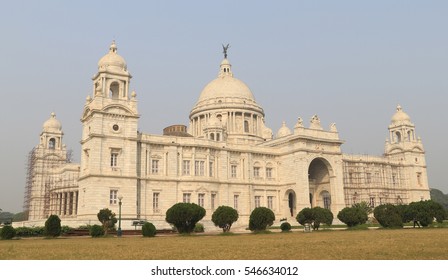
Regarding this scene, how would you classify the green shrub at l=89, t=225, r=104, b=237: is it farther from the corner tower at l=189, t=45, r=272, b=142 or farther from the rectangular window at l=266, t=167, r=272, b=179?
the corner tower at l=189, t=45, r=272, b=142

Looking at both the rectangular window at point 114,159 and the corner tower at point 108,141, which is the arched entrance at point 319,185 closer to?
the corner tower at point 108,141

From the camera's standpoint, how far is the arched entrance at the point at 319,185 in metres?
70.2

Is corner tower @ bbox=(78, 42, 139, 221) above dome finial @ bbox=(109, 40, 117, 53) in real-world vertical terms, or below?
below

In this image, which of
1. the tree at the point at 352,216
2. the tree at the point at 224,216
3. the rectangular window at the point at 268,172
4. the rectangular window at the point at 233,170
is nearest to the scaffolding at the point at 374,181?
the rectangular window at the point at 268,172

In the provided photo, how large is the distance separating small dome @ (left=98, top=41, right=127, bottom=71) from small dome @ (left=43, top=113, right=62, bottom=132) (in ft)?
99.2

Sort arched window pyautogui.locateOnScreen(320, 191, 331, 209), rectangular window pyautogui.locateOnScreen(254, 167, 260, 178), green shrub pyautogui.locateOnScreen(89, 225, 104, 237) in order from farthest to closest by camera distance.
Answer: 1. arched window pyautogui.locateOnScreen(320, 191, 331, 209)
2. rectangular window pyautogui.locateOnScreen(254, 167, 260, 178)
3. green shrub pyautogui.locateOnScreen(89, 225, 104, 237)

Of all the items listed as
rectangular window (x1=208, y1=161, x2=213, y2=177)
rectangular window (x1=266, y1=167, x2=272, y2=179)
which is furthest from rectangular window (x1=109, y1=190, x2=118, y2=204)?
rectangular window (x1=266, y1=167, x2=272, y2=179)

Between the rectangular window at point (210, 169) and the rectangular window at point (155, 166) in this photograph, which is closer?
the rectangular window at point (155, 166)

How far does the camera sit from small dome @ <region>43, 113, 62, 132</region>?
79975 mm

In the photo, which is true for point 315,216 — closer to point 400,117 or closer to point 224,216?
point 224,216

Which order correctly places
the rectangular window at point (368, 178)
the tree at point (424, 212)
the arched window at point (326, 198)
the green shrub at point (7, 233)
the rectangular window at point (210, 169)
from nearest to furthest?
1. the green shrub at point (7, 233)
2. the tree at point (424, 212)
3. the rectangular window at point (210, 169)
4. the arched window at point (326, 198)
5. the rectangular window at point (368, 178)

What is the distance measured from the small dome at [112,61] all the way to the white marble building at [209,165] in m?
0.14

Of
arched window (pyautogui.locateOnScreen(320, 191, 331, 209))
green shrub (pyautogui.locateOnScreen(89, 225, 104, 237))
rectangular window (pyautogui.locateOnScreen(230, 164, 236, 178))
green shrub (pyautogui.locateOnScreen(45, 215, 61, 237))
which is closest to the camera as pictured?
green shrub (pyautogui.locateOnScreen(45, 215, 61, 237))

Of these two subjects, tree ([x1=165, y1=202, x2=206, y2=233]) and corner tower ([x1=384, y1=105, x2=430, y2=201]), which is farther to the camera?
corner tower ([x1=384, y1=105, x2=430, y2=201])
